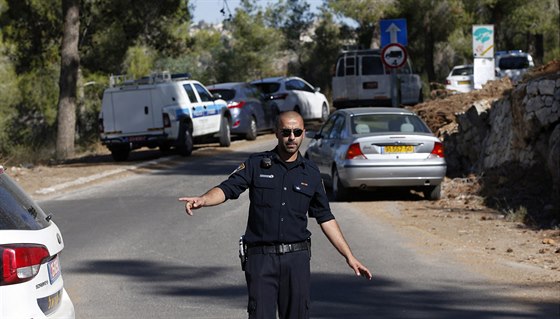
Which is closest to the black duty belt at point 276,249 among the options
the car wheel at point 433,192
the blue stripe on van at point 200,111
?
the car wheel at point 433,192

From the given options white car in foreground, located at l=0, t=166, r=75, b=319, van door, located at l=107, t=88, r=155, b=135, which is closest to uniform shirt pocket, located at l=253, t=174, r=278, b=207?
white car in foreground, located at l=0, t=166, r=75, b=319

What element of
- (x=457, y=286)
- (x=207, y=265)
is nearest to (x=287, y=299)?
(x=457, y=286)

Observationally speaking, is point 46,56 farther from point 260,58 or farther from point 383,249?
point 383,249

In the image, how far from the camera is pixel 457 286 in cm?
1015

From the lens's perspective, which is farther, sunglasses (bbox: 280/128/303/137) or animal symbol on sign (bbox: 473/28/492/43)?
animal symbol on sign (bbox: 473/28/492/43)

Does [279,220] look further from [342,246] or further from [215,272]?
[215,272]

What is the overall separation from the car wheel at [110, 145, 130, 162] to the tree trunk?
2.79 metres

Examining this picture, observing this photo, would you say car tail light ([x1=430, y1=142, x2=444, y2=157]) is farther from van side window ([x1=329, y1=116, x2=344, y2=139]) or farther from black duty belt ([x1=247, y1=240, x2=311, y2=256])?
black duty belt ([x1=247, y1=240, x2=311, y2=256])

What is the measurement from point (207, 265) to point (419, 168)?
569 cm

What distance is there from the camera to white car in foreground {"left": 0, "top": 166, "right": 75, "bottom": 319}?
544 centimetres

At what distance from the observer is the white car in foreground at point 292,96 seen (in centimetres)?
3381

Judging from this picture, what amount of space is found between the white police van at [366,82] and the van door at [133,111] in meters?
9.57

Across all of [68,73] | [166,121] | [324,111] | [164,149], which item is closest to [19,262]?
[166,121]

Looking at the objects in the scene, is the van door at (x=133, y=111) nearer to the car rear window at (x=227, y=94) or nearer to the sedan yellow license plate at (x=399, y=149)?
the car rear window at (x=227, y=94)
